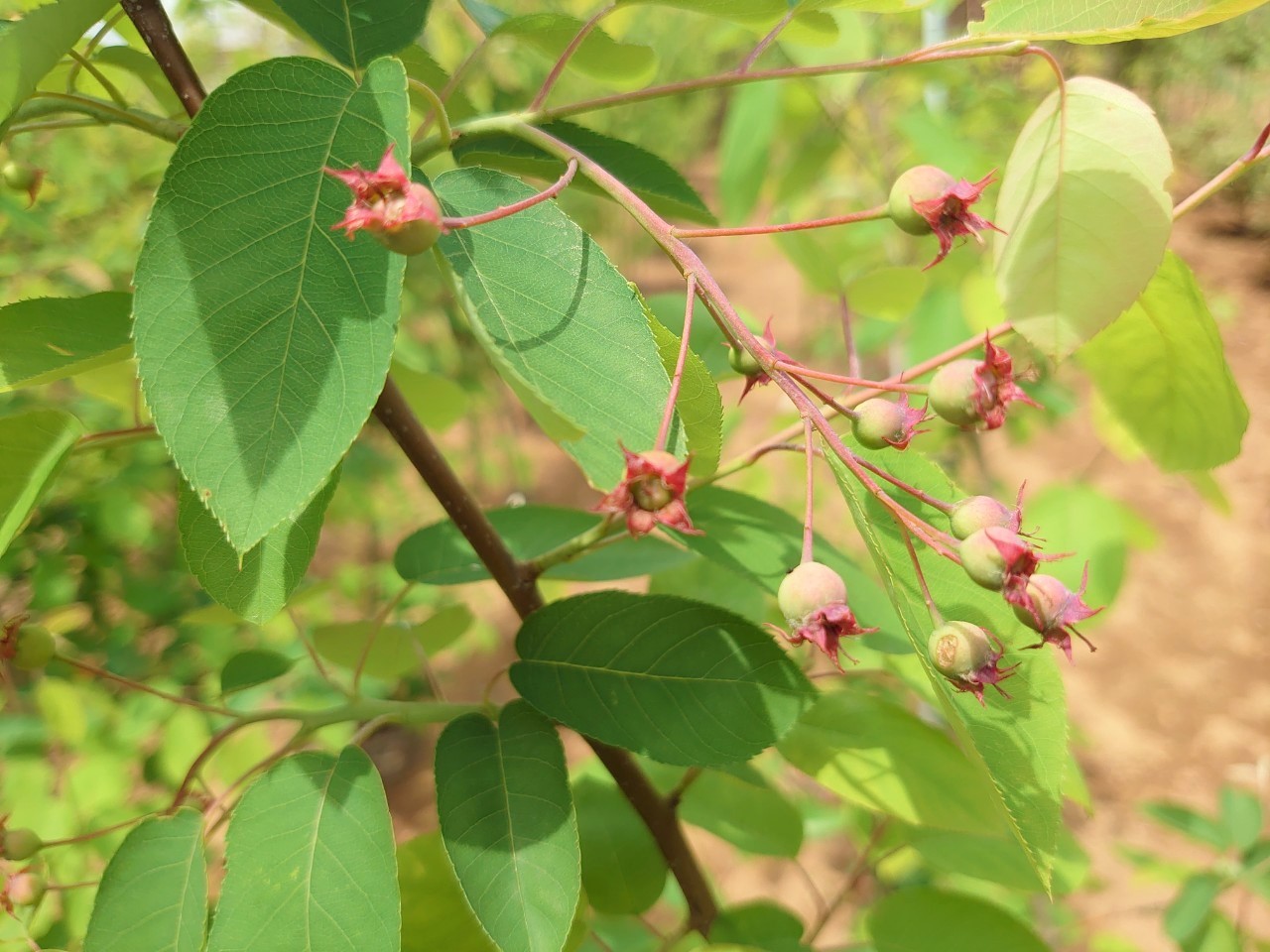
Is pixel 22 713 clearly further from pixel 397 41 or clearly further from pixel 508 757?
pixel 397 41

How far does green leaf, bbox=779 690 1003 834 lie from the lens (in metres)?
0.66

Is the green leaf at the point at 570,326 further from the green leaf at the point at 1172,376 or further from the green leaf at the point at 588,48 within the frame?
the green leaf at the point at 1172,376

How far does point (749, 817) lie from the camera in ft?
2.98

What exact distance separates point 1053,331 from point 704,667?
30 centimetres

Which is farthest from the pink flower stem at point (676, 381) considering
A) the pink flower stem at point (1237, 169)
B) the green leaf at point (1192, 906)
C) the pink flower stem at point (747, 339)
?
the green leaf at point (1192, 906)

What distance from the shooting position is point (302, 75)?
42 cm

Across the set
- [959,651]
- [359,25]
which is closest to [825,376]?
[959,651]

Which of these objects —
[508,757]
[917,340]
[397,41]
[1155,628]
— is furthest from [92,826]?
[1155,628]

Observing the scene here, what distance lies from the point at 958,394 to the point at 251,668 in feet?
2.07

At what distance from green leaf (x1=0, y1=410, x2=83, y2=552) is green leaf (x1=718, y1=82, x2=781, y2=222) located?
1222mm

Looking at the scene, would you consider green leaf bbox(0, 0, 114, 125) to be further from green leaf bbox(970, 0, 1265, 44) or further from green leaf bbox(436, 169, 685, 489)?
green leaf bbox(970, 0, 1265, 44)

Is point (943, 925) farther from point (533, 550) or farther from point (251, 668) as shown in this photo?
point (251, 668)

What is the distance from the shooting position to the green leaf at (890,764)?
2.18 feet

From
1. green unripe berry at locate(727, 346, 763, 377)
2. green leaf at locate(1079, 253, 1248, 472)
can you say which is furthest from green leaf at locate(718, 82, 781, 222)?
green unripe berry at locate(727, 346, 763, 377)
